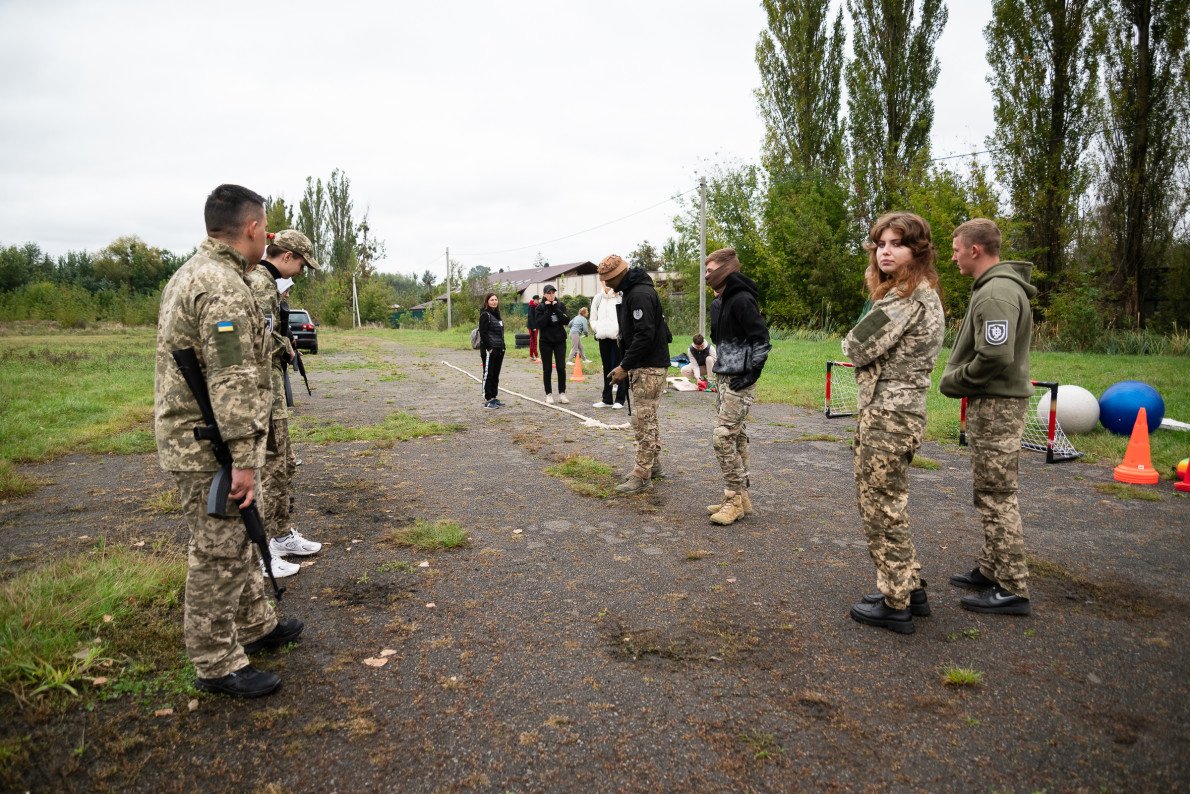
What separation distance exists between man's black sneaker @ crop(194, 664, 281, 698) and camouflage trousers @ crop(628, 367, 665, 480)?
3.83m

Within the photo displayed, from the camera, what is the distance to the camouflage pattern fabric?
3979 millimetres

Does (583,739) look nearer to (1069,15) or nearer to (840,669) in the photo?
(840,669)

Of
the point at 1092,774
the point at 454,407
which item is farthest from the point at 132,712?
the point at 454,407

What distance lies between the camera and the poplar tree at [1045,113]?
21.5 meters

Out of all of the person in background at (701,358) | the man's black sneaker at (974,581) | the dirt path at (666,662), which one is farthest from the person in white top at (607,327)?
the man's black sneaker at (974,581)

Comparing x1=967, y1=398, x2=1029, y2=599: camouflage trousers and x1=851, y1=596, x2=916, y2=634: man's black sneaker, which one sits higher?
x1=967, y1=398, x2=1029, y2=599: camouflage trousers

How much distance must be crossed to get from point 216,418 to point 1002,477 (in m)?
3.84

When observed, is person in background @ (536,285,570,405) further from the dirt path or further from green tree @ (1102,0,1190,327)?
green tree @ (1102,0,1190,327)

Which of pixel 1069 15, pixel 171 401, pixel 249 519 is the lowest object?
pixel 249 519

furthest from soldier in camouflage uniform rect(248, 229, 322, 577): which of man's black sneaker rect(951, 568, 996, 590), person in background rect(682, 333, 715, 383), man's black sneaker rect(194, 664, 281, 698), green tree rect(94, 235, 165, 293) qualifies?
green tree rect(94, 235, 165, 293)

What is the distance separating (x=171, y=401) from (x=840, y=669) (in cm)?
317

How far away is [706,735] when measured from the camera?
263cm

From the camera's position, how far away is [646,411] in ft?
20.2

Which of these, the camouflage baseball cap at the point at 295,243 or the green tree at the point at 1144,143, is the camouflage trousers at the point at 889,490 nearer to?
the camouflage baseball cap at the point at 295,243
